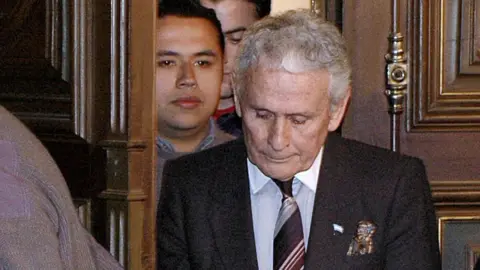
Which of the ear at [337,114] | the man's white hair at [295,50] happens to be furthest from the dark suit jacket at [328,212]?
the man's white hair at [295,50]

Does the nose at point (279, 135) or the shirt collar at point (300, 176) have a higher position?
the nose at point (279, 135)

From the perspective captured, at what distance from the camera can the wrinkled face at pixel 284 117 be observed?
2441mm

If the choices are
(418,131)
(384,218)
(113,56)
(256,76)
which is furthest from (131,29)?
(418,131)

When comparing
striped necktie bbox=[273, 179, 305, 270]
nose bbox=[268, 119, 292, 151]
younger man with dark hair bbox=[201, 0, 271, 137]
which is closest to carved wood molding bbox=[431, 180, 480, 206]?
younger man with dark hair bbox=[201, 0, 271, 137]

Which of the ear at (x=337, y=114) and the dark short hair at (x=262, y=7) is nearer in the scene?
the ear at (x=337, y=114)

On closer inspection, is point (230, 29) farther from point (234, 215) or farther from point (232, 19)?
point (234, 215)

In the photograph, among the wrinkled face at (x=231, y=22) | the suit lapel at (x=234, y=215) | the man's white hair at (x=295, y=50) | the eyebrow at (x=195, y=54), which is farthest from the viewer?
the wrinkled face at (x=231, y=22)

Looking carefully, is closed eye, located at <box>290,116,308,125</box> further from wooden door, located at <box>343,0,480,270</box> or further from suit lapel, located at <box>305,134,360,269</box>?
wooden door, located at <box>343,0,480,270</box>

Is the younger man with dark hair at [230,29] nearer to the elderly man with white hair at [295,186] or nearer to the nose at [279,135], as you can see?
the elderly man with white hair at [295,186]

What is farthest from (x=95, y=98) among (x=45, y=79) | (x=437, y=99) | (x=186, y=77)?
(x=437, y=99)

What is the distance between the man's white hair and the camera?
2438mm

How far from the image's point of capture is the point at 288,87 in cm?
243

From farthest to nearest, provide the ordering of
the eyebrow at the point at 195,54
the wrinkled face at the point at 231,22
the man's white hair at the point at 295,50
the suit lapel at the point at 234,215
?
the wrinkled face at the point at 231,22 → the eyebrow at the point at 195,54 → the suit lapel at the point at 234,215 → the man's white hair at the point at 295,50

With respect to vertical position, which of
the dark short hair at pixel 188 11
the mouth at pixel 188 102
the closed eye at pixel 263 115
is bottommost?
the mouth at pixel 188 102
